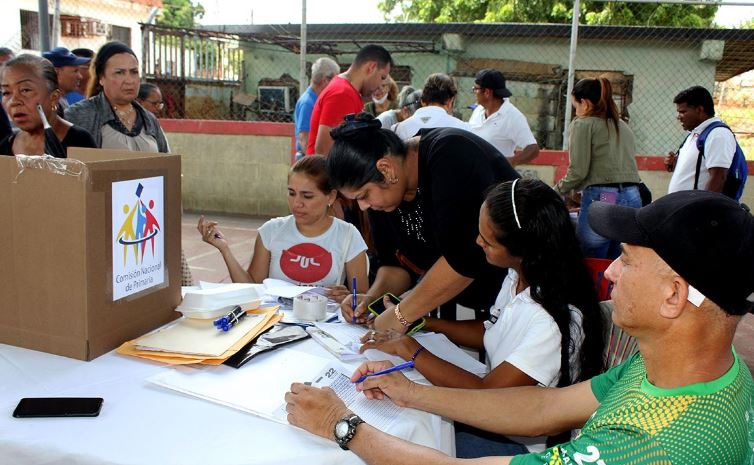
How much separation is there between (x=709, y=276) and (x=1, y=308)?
5.37ft

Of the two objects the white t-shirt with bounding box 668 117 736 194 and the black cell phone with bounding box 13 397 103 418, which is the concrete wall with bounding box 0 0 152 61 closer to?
the white t-shirt with bounding box 668 117 736 194

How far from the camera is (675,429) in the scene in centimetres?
95

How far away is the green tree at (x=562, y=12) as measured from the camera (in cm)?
1392

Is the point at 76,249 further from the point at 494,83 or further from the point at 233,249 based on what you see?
the point at 233,249

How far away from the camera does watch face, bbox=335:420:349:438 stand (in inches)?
50.2

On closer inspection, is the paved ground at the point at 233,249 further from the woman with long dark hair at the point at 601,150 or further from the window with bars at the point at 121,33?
the window with bars at the point at 121,33

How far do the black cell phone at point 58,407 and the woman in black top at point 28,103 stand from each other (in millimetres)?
1459

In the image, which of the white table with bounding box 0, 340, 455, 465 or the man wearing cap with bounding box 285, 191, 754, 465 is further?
the white table with bounding box 0, 340, 455, 465

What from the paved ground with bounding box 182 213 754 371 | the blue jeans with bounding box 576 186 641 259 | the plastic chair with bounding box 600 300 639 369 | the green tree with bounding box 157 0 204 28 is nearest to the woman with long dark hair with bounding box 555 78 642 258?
the blue jeans with bounding box 576 186 641 259

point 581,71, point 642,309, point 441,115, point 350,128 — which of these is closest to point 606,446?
point 642,309

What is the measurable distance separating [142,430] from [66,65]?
352 cm

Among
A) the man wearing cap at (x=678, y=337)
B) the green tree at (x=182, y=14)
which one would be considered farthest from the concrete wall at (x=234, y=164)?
the green tree at (x=182, y=14)

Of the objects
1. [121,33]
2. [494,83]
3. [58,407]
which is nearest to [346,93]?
[494,83]

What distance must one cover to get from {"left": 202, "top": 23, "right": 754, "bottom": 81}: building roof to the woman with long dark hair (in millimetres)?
4618
